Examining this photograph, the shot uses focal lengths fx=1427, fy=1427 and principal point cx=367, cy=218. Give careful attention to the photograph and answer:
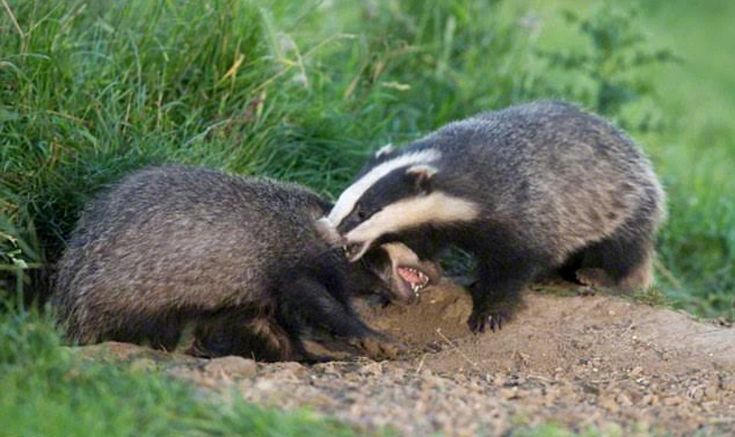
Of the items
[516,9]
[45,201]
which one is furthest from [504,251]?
[516,9]

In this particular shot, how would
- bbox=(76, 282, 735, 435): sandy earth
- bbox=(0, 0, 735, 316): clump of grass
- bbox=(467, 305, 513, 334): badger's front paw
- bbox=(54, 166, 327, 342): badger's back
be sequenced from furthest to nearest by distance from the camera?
bbox=(467, 305, 513, 334): badger's front paw < bbox=(0, 0, 735, 316): clump of grass < bbox=(54, 166, 327, 342): badger's back < bbox=(76, 282, 735, 435): sandy earth

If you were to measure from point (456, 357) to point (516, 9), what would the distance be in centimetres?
379

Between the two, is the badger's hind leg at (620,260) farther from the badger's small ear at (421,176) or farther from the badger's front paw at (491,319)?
the badger's small ear at (421,176)

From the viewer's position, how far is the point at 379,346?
211 inches

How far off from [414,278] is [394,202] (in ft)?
1.60

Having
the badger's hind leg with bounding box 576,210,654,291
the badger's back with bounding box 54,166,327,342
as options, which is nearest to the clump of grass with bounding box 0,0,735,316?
the badger's back with bounding box 54,166,327,342

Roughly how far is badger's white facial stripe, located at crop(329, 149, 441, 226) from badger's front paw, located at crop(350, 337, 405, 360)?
457 mm

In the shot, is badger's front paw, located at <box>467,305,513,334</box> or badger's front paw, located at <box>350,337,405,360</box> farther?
badger's front paw, located at <box>467,305,513,334</box>

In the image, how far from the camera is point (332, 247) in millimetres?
5520

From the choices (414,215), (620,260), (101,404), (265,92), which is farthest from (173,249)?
(620,260)

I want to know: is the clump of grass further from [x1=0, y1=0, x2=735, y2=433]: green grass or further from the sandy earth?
the sandy earth

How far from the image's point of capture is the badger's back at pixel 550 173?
5.93 metres

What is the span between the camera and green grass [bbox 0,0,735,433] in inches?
221

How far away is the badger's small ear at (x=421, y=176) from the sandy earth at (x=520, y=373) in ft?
2.13
